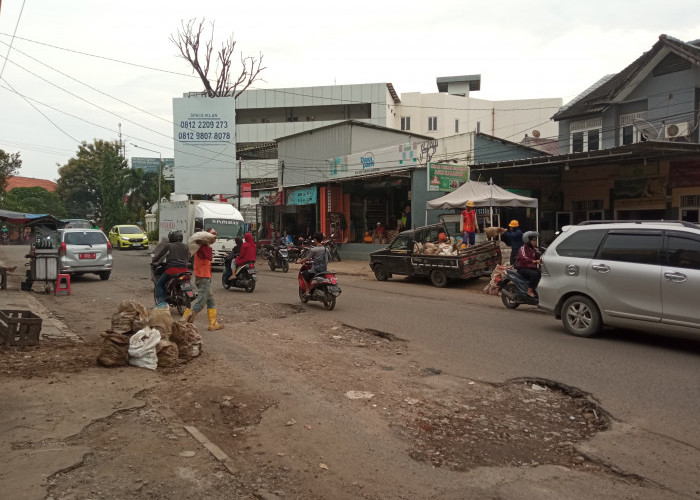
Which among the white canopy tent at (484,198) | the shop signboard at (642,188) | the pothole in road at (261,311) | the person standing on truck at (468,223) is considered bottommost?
the pothole in road at (261,311)

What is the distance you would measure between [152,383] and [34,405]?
3.74 feet

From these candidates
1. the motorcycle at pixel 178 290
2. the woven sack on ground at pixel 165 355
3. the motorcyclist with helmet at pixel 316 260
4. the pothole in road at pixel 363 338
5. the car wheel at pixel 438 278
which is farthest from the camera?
the car wheel at pixel 438 278

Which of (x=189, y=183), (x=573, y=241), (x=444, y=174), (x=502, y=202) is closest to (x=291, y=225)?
(x=189, y=183)

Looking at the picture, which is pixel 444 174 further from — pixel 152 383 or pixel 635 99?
pixel 152 383

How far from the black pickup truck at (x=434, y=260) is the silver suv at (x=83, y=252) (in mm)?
8676

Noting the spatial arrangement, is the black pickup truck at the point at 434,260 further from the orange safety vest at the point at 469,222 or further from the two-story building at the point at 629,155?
the two-story building at the point at 629,155

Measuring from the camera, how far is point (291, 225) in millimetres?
33031

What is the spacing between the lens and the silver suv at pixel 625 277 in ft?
23.2

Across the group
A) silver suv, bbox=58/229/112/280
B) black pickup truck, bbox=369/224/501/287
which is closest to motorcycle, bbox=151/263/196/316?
silver suv, bbox=58/229/112/280

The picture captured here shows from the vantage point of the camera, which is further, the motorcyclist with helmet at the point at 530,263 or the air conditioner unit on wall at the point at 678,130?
the air conditioner unit on wall at the point at 678,130

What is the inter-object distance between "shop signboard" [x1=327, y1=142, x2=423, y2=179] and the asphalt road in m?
12.5

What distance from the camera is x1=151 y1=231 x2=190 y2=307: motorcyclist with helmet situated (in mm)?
10219

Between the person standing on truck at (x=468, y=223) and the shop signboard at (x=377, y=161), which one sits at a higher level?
the shop signboard at (x=377, y=161)

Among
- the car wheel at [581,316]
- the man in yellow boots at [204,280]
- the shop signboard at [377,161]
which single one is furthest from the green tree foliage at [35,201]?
the car wheel at [581,316]
